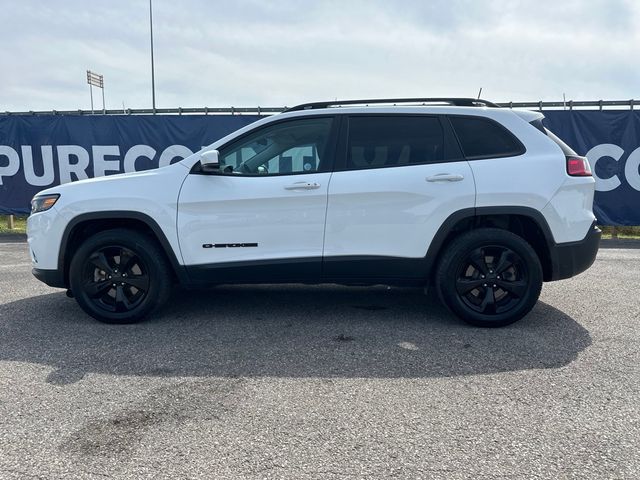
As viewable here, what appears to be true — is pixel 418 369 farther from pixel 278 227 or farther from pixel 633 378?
pixel 278 227

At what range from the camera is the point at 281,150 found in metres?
4.48

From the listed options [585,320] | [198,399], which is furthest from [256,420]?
[585,320]

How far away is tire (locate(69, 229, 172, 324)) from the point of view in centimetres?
434

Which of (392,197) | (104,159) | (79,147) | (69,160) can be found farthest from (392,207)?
(69,160)

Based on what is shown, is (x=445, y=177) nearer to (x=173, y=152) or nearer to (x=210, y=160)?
(x=210, y=160)

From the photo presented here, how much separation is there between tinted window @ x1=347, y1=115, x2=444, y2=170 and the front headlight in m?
2.60

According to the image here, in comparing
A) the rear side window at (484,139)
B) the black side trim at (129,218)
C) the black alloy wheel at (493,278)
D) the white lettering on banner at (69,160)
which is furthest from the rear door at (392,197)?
the white lettering on banner at (69,160)

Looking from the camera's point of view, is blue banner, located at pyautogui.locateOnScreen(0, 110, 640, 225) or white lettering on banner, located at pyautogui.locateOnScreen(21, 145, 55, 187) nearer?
blue banner, located at pyautogui.locateOnScreen(0, 110, 640, 225)

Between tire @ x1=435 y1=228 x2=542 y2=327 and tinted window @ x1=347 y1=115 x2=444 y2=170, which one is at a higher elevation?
tinted window @ x1=347 y1=115 x2=444 y2=170

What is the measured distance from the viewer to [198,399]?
2.97m

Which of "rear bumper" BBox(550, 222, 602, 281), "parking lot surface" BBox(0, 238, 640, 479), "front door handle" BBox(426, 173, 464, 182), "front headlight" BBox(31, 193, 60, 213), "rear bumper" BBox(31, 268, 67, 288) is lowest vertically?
"parking lot surface" BBox(0, 238, 640, 479)

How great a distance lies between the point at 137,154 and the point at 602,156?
937cm

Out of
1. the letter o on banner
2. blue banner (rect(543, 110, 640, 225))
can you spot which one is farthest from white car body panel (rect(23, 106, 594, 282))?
the letter o on banner

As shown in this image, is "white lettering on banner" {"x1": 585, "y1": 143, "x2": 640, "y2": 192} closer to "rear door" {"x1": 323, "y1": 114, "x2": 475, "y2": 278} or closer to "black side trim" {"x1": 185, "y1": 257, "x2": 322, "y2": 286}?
"rear door" {"x1": 323, "y1": 114, "x2": 475, "y2": 278}
